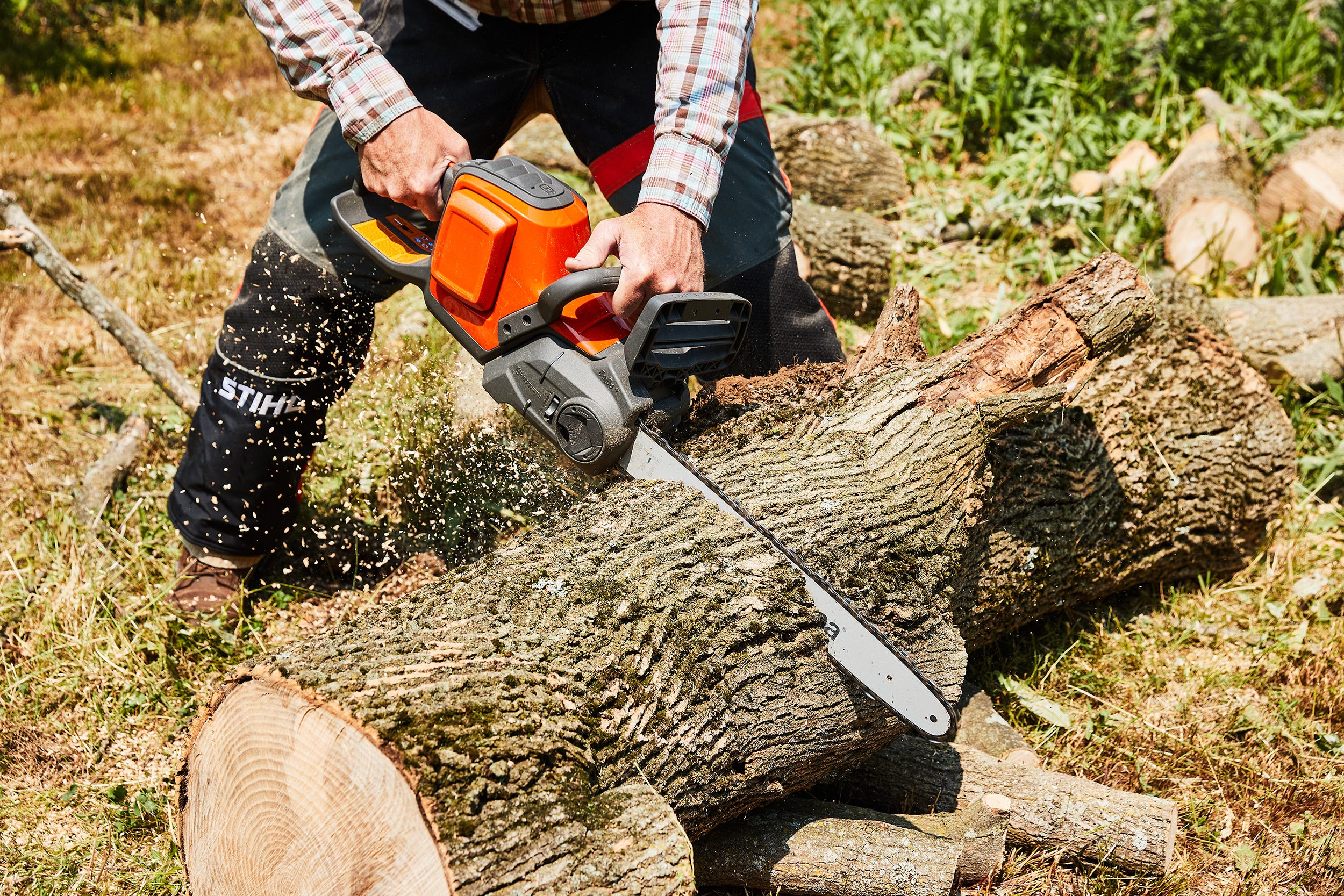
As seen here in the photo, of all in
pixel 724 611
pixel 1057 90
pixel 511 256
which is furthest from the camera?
pixel 1057 90

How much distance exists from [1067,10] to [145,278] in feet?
16.8

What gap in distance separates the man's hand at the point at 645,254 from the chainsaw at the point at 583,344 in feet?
0.13

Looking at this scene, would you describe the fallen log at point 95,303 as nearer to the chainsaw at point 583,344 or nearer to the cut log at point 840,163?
the chainsaw at point 583,344

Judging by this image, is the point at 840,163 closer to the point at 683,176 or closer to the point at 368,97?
the point at 683,176

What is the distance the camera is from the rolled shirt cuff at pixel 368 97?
2.21 metres

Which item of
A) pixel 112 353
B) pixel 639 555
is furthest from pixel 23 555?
pixel 639 555

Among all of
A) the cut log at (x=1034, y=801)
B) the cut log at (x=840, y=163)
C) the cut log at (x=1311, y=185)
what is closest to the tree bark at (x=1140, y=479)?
the cut log at (x=1034, y=801)

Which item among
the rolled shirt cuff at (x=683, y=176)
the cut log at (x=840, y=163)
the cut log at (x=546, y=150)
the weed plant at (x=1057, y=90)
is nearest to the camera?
the rolled shirt cuff at (x=683, y=176)

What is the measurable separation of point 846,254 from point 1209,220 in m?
1.73

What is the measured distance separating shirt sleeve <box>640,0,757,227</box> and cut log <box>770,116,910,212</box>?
293 cm

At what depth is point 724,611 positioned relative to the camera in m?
1.79

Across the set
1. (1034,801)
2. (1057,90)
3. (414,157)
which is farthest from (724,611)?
(1057,90)

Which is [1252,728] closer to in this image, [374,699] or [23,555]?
[374,699]

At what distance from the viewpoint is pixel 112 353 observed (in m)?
4.18
